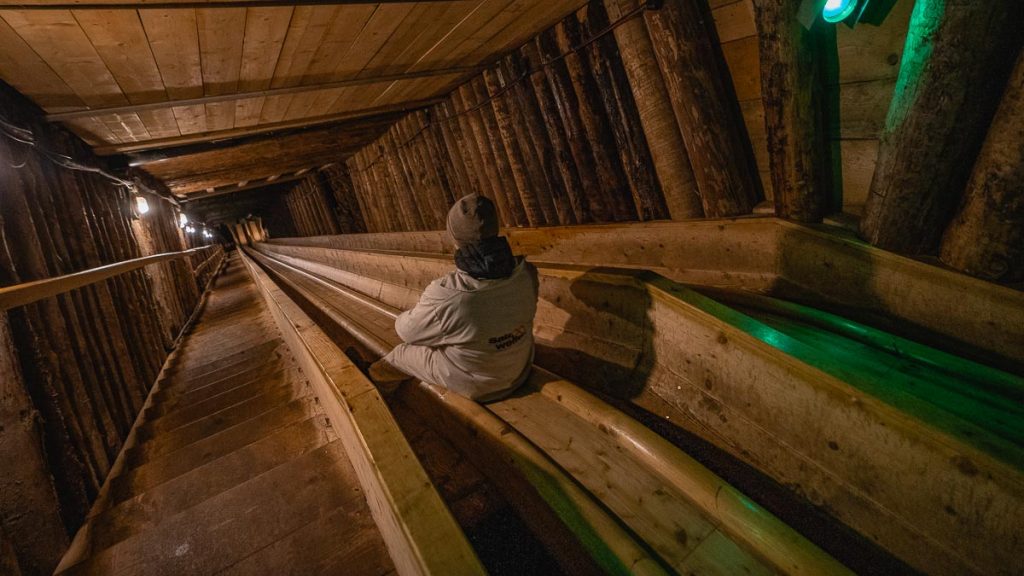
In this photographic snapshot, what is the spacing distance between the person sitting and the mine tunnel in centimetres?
3

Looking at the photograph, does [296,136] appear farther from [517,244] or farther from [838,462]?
[838,462]

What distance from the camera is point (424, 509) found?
153 cm

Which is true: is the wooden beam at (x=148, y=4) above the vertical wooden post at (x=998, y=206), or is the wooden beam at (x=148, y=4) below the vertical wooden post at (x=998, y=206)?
above

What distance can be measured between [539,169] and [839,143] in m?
3.22

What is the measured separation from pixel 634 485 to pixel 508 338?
3.75ft

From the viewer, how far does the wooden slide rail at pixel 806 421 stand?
1429 mm

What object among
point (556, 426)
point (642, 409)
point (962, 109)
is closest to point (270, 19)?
point (556, 426)

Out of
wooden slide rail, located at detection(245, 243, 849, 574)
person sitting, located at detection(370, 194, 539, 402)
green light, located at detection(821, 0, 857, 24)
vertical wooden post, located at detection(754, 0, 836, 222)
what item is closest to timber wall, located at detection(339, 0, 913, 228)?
vertical wooden post, located at detection(754, 0, 836, 222)

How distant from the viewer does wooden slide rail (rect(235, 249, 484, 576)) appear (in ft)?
4.49

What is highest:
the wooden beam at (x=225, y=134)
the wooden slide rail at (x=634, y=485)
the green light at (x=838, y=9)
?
the wooden beam at (x=225, y=134)

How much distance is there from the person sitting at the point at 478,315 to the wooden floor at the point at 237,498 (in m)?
0.95

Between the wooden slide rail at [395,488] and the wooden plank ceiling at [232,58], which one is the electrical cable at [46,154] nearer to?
the wooden plank ceiling at [232,58]

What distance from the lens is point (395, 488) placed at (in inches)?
63.4

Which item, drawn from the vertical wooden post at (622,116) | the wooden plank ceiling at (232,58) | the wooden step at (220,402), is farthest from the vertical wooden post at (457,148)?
the wooden step at (220,402)
